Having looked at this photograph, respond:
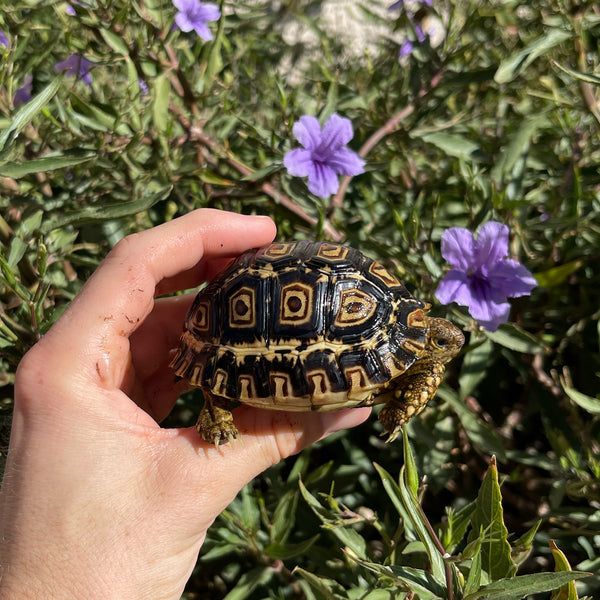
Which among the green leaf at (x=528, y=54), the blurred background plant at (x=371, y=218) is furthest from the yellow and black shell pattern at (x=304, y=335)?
the green leaf at (x=528, y=54)

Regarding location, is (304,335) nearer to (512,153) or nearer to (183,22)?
(512,153)

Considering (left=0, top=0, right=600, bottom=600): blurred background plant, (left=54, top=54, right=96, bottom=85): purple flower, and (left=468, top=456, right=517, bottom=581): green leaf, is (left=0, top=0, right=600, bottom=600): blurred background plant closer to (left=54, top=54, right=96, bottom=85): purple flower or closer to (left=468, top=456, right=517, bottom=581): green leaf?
(left=54, top=54, right=96, bottom=85): purple flower

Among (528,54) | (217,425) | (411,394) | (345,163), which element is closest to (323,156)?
(345,163)

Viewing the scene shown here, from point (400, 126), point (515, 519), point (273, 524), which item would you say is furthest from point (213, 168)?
point (515, 519)

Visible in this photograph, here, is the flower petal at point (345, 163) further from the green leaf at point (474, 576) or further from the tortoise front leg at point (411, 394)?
the green leaf at point (474, 576)

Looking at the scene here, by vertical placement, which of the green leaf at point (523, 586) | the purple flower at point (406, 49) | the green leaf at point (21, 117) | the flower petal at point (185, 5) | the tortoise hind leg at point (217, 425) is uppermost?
the flower petal at point (185, 5)

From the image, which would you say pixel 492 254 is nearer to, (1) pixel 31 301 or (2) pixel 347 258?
(2) pixel 347 258
